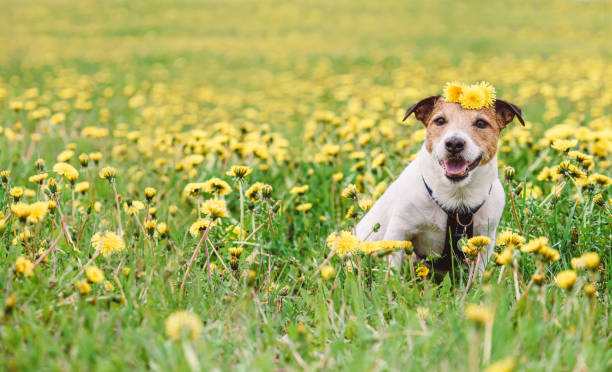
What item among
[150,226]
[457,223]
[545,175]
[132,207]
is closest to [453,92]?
[457,223]

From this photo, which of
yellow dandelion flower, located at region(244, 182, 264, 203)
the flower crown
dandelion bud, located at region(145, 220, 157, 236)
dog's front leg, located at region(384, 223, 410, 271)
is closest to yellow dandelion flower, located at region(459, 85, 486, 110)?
the flower crown

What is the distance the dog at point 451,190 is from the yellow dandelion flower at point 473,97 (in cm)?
6

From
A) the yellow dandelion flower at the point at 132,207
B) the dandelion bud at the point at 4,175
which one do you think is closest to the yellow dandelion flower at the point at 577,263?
the yellow dandelion flower at the point at 132,207

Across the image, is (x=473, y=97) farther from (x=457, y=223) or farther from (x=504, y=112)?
(x=457, y=223)

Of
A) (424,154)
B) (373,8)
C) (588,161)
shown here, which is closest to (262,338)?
(424,154)

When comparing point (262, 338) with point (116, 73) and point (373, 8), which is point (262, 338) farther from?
point (373, 8)

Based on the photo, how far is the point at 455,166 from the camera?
8.70 ft

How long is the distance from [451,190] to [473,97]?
1.52 ft

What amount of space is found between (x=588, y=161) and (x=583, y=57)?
38.2ft

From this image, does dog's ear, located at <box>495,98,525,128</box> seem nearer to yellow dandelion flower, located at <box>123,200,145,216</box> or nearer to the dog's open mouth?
the dog's open mouth

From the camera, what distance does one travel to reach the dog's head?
259 cm

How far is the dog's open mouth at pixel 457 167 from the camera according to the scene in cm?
263

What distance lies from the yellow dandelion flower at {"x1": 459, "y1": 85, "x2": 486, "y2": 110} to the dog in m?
0.06

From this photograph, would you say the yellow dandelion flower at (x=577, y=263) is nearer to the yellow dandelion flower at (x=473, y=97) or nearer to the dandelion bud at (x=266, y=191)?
the yellow dandelion flower at (x=473, y=97)
